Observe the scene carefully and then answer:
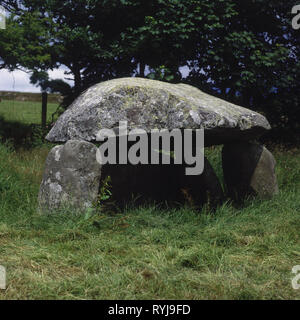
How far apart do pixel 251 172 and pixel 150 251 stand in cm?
255

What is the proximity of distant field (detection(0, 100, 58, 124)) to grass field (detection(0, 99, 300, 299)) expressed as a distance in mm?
4896

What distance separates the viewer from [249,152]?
18.8 ft

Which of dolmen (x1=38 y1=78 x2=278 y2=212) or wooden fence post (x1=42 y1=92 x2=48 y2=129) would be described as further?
wooden fence post (x1=42 y1=92 x2=48 y2=129)

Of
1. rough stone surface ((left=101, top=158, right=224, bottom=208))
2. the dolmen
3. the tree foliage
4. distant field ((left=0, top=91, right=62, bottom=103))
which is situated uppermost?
the tree foliage

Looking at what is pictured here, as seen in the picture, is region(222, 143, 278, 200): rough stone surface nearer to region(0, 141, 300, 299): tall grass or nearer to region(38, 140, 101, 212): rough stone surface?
region(0, 141, 300, 299): tall grass

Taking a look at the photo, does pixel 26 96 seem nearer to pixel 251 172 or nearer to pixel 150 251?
pixel 251 172

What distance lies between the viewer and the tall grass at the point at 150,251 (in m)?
3.03

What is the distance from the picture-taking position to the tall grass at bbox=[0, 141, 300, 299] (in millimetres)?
3029

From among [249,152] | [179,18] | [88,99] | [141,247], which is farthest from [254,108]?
[141,247]

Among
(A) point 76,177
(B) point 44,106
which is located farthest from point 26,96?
(A) point 76,177

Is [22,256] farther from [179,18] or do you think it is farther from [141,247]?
[179,18]

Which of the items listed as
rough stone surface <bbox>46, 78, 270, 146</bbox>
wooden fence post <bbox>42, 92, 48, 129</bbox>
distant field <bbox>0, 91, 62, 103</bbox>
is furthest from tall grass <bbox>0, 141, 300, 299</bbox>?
distant field <bbox>0, 91, 62, 103</bbox>

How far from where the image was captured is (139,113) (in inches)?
180

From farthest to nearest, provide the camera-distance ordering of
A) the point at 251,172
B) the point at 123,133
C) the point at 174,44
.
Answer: the point at 174,44, the point at 251,172, the point at 123,133
